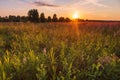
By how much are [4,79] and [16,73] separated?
434 mm

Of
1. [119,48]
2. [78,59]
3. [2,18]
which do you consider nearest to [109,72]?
[78,59]

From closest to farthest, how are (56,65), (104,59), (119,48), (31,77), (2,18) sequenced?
(31,77) < (56,65) < (104,59) < (119,48) < (2,18)

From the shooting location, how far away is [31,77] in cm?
316

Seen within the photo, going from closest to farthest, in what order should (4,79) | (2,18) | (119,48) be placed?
(4,79), (119,48), (2,18)

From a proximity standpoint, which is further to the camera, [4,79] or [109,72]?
[109,72]

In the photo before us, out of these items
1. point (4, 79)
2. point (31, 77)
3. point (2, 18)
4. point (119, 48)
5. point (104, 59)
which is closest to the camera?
point (4, 79)

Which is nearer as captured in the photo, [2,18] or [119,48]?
[119,48]

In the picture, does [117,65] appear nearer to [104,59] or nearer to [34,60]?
[104,59]

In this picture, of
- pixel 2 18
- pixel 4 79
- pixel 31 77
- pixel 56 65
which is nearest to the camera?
pixel 4 79

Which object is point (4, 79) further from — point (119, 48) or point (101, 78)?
point (119, 48)

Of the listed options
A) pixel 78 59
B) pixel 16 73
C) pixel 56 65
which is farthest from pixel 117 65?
pixel 16 73

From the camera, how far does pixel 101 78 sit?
3.25 meters

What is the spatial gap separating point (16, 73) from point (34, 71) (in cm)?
25

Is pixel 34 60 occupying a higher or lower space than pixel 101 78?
higher
